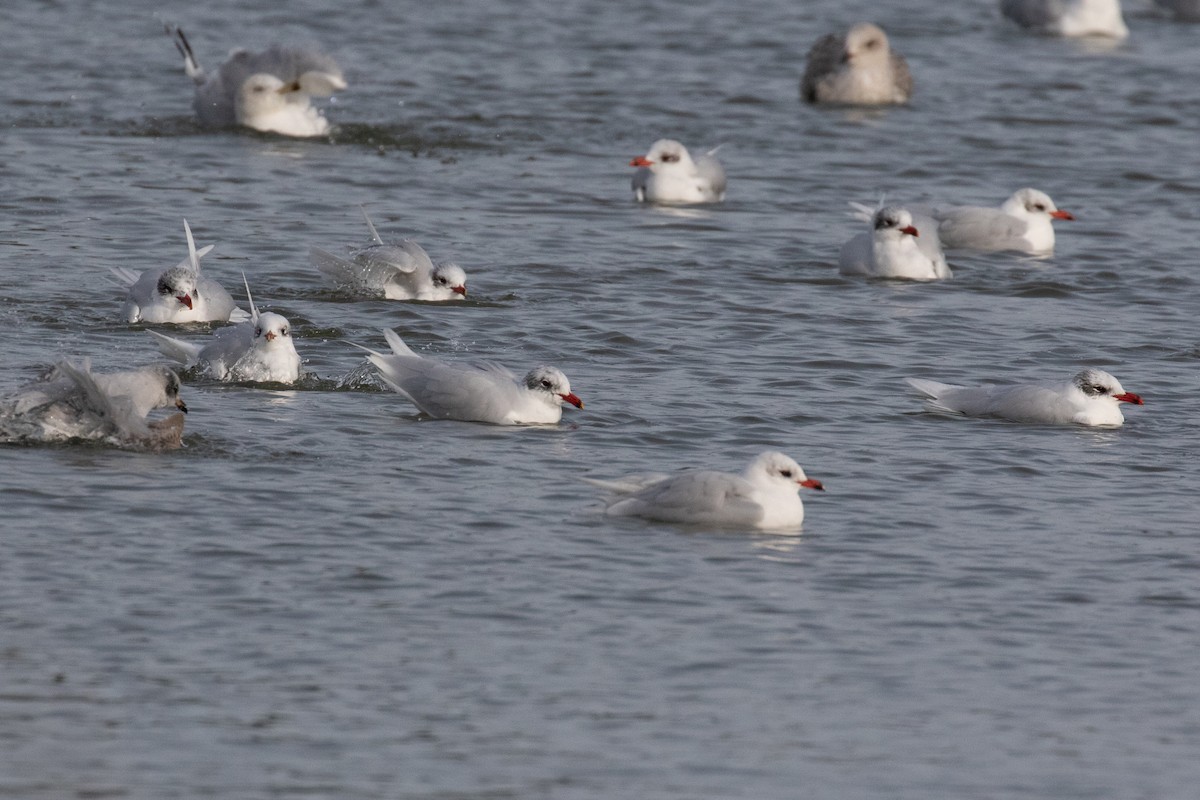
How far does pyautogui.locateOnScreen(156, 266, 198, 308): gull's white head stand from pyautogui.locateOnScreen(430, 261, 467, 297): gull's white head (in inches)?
66.0

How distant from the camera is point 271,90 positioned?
21031 millimetres

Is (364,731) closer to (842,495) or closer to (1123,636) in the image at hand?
(1123,636)

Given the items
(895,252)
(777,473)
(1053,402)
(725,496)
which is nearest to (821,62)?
(895,252)

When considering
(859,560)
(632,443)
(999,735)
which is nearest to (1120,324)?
(632,443)

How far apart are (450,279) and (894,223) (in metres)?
3.34

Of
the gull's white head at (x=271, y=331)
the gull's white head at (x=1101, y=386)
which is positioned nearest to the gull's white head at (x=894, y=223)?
the gull's white head at (x=1101, y=386)

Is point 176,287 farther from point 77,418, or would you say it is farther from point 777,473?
point 777,473

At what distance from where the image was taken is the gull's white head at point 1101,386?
1212cm

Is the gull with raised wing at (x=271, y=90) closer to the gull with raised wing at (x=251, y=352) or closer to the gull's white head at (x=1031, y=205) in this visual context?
the gull's white head at (x=1031, y=205)

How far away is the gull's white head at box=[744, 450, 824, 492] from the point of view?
996 centimetres

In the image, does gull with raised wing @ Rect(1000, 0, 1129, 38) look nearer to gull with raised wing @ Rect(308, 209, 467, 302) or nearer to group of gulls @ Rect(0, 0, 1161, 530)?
group of gulls @ Rect(0, 0, 1161, 530)

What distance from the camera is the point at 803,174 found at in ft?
67.2

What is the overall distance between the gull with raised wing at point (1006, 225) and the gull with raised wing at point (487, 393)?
20.6ft

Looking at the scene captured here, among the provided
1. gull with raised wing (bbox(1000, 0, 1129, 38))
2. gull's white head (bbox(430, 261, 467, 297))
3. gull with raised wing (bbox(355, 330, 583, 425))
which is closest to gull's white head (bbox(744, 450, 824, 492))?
gull with raised wing (bbox(355, 330, 583, 425))
